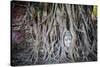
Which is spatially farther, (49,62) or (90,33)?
(90,33)

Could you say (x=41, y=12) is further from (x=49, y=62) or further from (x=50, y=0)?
(x=49, y=62)

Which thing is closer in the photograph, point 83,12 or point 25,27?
point 25,27

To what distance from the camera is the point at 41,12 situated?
2.40 meters

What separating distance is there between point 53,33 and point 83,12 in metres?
0.59

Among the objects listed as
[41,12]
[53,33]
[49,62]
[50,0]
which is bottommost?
[49,62]

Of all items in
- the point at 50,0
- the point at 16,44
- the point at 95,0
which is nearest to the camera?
the point at 16,44

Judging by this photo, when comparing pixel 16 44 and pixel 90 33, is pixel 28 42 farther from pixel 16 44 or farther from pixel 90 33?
pixel 90 33

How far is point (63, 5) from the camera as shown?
2.49m

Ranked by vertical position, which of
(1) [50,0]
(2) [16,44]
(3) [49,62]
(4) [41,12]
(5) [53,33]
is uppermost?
(1) [50,0]

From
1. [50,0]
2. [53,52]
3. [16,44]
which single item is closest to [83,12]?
[50,0]

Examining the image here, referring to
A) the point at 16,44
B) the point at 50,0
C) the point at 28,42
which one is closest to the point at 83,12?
the point at 50,0

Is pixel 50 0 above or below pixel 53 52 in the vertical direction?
above

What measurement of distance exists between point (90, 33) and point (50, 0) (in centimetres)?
81

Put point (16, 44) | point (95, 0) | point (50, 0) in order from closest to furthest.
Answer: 1. point (16, 44)
2. point (50, 0)
3. point (95, 0)
